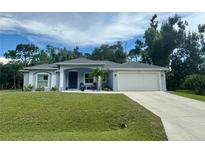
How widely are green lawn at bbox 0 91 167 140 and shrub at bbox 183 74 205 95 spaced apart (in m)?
9.32

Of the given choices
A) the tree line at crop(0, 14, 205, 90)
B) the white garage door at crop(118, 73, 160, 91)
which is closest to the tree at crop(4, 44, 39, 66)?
the tree line at crop(0, 14, 205, 90)

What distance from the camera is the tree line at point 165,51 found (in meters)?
17.9

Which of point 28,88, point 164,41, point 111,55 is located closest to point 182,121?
point 164,41

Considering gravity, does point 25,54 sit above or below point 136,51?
above

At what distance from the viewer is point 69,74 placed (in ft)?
67.5

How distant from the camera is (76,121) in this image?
27.9 feet

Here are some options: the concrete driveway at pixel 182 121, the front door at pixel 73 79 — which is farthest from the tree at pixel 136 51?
the concrete driveway at pixel 182 121

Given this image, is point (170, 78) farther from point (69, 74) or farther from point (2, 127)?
point (2, 127)

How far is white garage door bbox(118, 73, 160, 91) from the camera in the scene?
18.1m

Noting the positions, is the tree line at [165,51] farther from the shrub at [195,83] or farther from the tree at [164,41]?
the shrub at [195,83]

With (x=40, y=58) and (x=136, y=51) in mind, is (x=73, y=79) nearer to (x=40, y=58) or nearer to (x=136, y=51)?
(x=40, y=58)

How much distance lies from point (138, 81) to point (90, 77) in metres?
4.89
